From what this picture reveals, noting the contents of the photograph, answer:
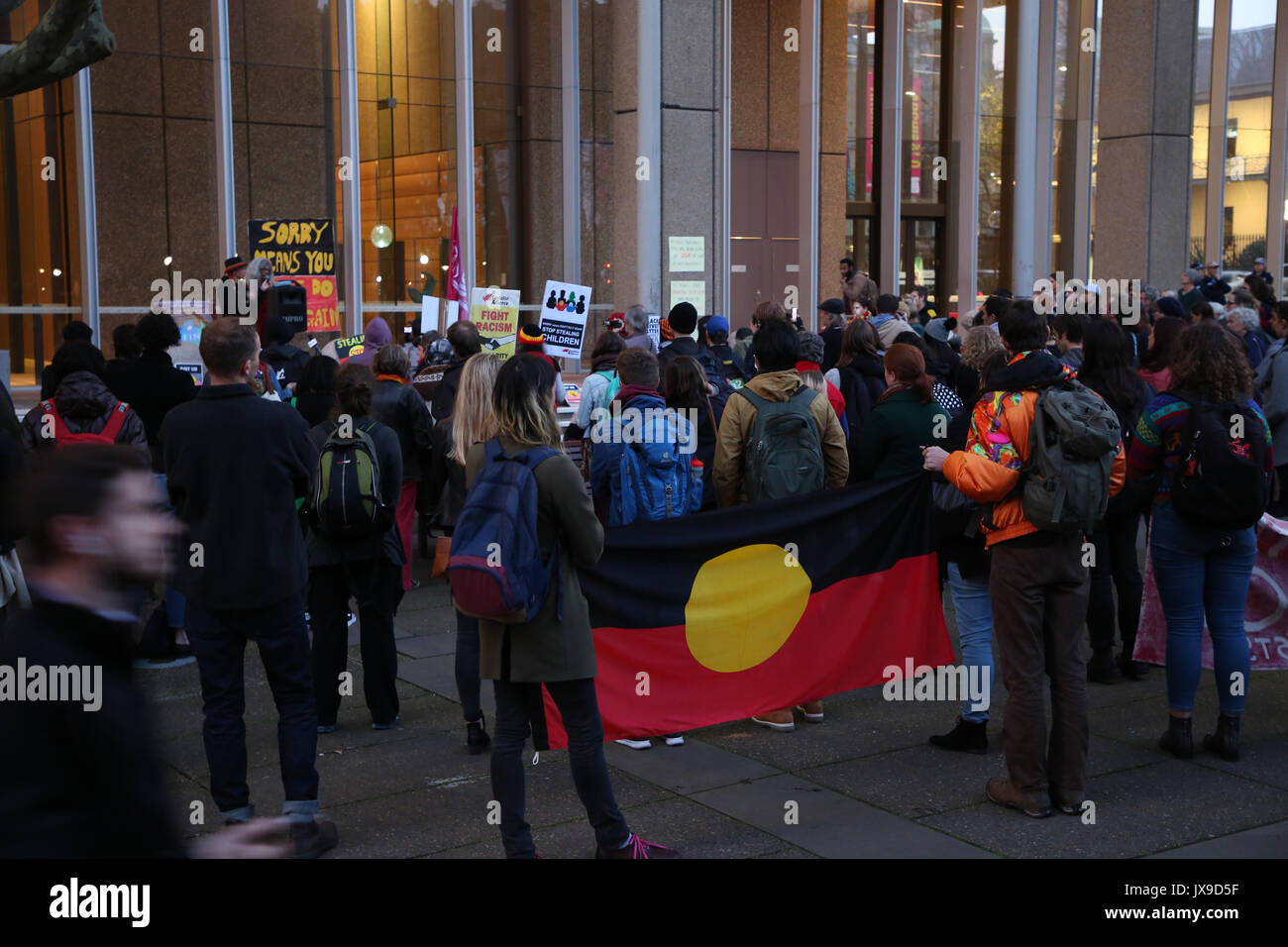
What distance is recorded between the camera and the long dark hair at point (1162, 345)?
9.07 m

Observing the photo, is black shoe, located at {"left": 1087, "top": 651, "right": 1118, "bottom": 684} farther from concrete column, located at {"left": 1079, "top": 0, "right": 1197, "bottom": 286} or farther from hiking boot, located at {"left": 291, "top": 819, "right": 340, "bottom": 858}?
concrete column, located at {"left": 1079, "top": 0, "right": 1197, "bottom": 286}

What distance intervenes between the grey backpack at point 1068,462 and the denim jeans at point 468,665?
281cm

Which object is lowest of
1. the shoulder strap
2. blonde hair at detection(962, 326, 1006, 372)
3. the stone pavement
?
the stone pavement

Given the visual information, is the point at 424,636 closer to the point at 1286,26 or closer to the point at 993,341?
the point at 993,341

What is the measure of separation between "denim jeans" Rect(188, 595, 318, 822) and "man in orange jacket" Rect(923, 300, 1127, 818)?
9.64 ft

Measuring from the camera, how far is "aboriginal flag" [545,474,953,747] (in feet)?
22.0

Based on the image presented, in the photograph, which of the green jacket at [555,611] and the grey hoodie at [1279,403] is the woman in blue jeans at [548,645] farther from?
the grey hoodie at [1279,403]

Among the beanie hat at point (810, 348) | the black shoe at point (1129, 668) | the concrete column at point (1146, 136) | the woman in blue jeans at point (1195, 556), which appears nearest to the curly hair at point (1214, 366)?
the woman in blue jeans at point (1195, 556)

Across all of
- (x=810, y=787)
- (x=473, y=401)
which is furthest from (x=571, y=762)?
(x=473, y=401)

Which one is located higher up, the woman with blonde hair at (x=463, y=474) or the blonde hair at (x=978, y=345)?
the blonde hair at (x=978, y=345)

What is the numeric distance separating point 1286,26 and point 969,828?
76.9 feet

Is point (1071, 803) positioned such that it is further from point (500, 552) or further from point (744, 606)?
point (500, 552)

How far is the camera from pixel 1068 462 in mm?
5789

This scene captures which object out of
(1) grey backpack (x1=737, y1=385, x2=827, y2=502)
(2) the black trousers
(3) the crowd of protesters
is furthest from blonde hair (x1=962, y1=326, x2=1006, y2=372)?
(2) the black trousers
